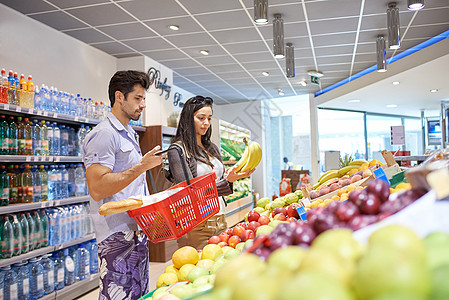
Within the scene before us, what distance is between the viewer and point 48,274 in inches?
151

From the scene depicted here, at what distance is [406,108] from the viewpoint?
12328 millimetres

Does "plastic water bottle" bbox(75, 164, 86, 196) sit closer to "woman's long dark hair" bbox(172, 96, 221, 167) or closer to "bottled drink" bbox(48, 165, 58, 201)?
"bottled drink" bbox(48, 165, 58, 201)

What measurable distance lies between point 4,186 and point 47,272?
3.25 feet

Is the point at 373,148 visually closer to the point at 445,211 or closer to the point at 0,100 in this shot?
the point at 0,100

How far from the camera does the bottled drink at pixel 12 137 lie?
3.50 meters

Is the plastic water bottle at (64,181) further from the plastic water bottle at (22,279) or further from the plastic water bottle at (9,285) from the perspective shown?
the plastic water bottle at (9,285)

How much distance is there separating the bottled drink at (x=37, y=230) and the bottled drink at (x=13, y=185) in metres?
0.28

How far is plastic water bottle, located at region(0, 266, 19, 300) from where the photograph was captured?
135 inches

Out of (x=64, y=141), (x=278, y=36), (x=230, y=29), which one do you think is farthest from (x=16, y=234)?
(x=230, y=29)

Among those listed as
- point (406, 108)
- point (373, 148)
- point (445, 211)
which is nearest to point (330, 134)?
point (373, 148)

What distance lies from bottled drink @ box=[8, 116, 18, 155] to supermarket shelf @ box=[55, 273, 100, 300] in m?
1.49

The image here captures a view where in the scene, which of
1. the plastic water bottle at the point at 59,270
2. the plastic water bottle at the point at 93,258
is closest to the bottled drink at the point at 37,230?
the plastic water bottle at the point at 59,270

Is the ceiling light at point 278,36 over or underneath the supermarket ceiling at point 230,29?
underneath

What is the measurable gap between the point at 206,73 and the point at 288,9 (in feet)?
11.7
